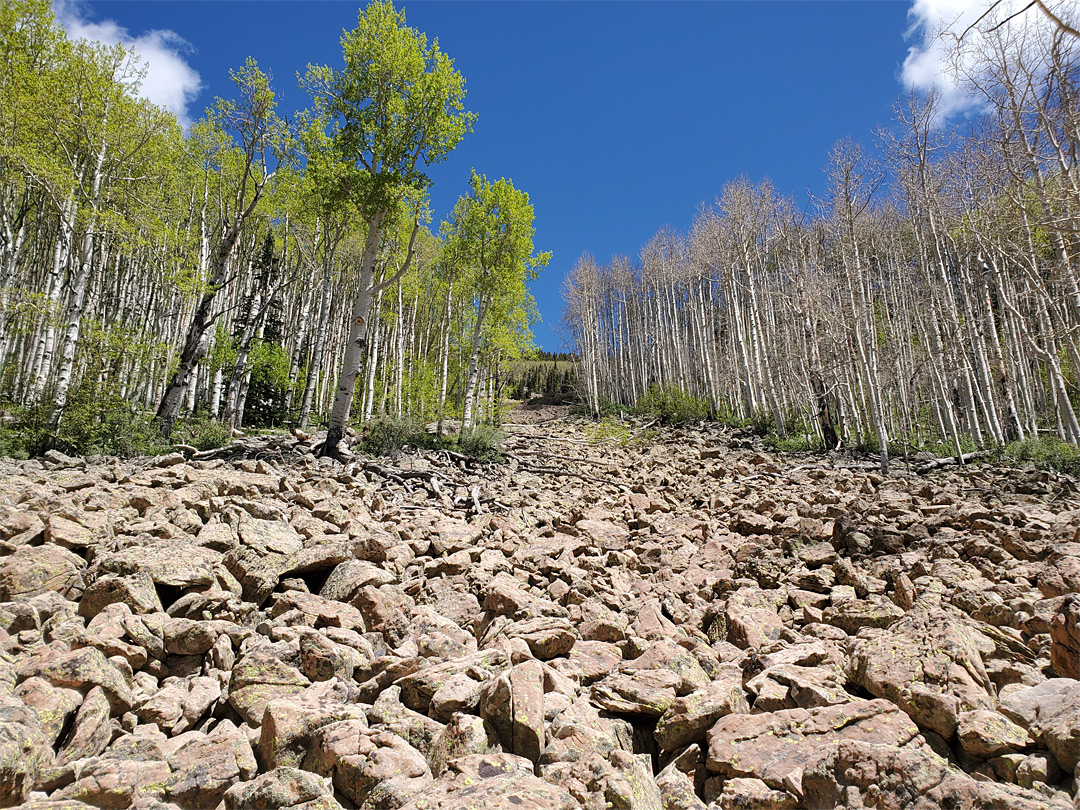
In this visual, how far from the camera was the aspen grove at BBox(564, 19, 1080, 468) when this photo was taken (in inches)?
389

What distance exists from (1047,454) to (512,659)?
13.1m

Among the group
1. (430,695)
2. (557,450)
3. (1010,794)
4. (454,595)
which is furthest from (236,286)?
(1010,794)

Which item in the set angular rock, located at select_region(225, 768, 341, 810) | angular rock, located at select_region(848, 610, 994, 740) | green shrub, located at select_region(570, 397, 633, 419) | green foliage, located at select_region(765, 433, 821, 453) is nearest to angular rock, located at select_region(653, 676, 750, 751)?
angular rock, located at select_region(848, 610, 994, 740)

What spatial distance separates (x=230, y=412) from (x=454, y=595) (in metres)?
13.3

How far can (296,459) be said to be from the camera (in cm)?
893

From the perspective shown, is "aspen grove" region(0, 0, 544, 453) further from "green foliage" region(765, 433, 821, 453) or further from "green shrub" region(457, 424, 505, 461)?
"green foliage" region(765, 433, 821, 453)

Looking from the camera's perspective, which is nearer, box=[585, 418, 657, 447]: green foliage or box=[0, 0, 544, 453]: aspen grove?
box=[0, 0, 544, 453]: aspen grove

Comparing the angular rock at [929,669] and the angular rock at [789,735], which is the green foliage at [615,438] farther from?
the angular rock at [789,735]

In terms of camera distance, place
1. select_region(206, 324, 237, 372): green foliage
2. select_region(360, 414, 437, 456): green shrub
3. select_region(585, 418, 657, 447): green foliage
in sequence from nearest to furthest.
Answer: select_region(360, 414, 437, 456): green shrub < select_region(206, 324, 237, 372): green foliage < select_region(585, 418, 657, 447): green foliage

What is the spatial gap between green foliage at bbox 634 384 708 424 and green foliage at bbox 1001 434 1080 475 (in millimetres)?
12958

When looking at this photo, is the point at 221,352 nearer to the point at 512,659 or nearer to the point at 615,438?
the point at 615,438

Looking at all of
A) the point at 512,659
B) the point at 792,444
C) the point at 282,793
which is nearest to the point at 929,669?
the point at 512,659

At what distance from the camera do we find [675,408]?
25.1 meters

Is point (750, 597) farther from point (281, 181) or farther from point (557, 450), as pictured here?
point (281, 181)
